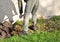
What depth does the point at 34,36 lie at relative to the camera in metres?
10.1

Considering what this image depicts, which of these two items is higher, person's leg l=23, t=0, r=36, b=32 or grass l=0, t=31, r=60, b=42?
person's leg l=23, t=0, r=36, b=32

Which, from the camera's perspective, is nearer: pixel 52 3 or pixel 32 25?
pixel 32 25

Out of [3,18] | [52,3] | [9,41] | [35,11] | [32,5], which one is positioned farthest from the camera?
[52,3]

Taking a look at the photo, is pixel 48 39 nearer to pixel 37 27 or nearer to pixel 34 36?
pixel 34 36

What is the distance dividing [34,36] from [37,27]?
1948mm

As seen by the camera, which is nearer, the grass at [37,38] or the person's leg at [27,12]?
the grass at [37,38]

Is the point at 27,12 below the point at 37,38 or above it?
above

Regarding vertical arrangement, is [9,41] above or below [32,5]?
below

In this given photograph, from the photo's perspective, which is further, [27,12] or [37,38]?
[27,12]

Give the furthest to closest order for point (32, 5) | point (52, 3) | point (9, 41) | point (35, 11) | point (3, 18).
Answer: point (52, 3)
point (3, 18)
point (35, 11)
point (32, 5)
point (9, 41)

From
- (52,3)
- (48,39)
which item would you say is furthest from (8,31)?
(52,3)

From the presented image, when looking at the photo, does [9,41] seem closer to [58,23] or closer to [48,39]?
[48,39]

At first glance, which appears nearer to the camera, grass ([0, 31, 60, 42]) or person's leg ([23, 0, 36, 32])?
grass ([0, 31, 60, 42])

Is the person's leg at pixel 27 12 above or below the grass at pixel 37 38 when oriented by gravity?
above
